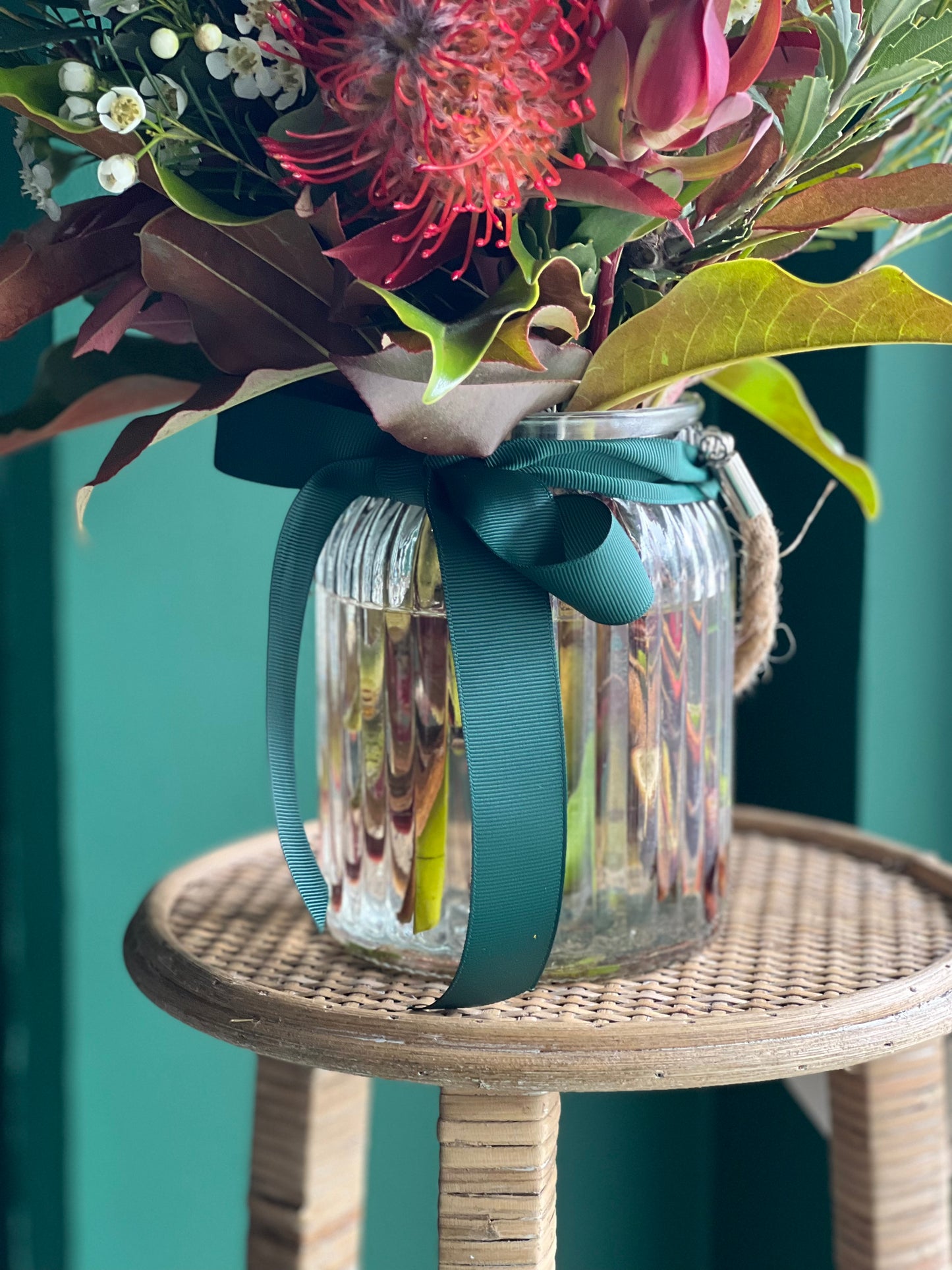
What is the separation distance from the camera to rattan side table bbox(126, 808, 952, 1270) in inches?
20.3

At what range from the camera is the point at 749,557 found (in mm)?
669

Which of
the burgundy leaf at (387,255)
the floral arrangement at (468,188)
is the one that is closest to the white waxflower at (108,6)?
the floral arrangement at (468,188)

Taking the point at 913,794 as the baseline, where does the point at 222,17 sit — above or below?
above

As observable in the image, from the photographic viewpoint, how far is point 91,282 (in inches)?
22.4

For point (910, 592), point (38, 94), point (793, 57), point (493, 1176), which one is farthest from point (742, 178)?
point (910, 592)

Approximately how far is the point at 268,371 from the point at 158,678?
43cm

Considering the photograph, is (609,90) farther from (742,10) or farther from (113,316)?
(113,316)

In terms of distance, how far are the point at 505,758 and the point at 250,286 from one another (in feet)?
0.69

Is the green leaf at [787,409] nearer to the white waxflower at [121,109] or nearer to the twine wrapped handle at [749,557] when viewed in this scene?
the twine wrapped handle at [749,557]

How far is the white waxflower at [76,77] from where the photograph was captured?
484 millimetres

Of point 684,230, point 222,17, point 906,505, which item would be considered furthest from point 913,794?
point 222,17

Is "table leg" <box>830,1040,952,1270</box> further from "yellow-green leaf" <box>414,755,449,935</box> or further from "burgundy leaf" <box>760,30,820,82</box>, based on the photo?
"burgundy leaf" <box>760,30,820,82</box>

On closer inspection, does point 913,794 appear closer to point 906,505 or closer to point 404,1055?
point 906,505

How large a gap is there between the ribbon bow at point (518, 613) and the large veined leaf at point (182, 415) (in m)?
0.07
